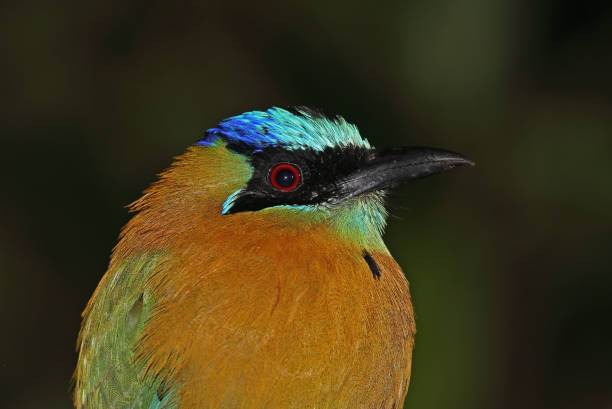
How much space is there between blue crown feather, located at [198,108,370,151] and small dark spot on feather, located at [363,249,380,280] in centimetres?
55

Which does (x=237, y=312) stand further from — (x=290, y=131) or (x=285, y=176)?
(x=290, y=131)

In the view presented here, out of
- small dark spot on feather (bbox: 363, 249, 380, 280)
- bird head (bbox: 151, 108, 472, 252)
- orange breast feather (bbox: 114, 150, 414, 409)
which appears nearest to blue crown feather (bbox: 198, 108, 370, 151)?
bird head (bbox: 151, 108, 472, 252)

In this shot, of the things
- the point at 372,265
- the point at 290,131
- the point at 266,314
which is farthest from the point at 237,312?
the point at 290,131

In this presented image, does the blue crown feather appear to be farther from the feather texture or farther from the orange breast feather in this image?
the orange breast feather

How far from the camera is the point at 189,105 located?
7016 millimetres

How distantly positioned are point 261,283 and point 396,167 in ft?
3.19

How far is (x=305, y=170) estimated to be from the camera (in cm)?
386

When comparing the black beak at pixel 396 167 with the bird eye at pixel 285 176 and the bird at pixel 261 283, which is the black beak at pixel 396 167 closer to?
the bird at pixel 261 283

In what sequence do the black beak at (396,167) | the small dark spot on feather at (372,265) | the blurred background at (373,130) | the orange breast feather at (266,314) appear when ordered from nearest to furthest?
1. the orange breast feather at (266,314)
2. the small dark spot on feather at (372,265)
3. the black beak at (396,167)
4. the blurred background at (373,130)

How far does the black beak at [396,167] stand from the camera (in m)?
3.93

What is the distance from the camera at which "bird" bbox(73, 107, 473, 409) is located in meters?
3.35

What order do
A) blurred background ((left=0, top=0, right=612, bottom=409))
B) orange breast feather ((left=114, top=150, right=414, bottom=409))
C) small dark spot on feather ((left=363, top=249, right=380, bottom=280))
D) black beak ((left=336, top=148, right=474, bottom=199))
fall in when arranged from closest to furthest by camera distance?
orange breast feather ((left=114, top=150, right=414, bottom=409)) → small dark spot on feather ((left=363, top=249, right=380, bottom=280)) → black beak ((left=336, top=148, right=474, bottom=199)) → blurred background ((left=0, top=0, right=612, bottom=409))

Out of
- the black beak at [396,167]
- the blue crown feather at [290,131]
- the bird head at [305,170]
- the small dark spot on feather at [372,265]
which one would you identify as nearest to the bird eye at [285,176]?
the bird head at [305,170]

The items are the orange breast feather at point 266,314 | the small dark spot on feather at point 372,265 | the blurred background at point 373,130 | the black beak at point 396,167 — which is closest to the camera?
the orange breast feather at point 266,314
